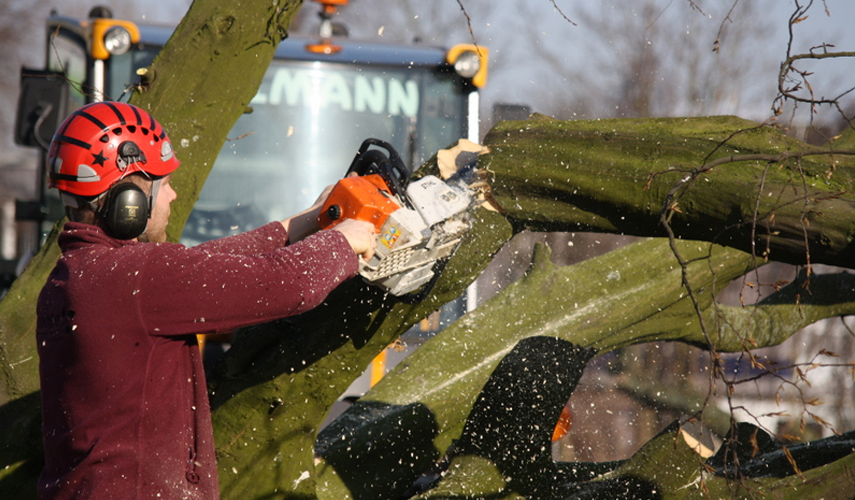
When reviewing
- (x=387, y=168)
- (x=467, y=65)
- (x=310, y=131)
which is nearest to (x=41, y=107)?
(x=310, y=131)

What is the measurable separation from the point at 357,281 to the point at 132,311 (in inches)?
35.1

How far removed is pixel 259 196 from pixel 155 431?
10.1ft

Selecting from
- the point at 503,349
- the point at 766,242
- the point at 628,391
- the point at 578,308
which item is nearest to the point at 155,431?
the point at 766,242

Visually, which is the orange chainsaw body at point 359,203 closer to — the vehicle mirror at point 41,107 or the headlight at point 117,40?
the vehicle mirror at point 41,107

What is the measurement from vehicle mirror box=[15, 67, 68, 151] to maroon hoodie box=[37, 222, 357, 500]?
3003 millimetres

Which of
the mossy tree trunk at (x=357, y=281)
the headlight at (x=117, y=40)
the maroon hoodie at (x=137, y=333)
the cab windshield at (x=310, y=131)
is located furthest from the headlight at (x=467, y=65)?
the maroon hoodie at (x=137, y=333)

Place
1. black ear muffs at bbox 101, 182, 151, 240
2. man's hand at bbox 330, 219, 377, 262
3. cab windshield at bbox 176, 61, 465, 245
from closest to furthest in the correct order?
black ear muffs at bbox 101, 182, 151, 240 < man's hand at bbox 330, 219, 377, 262 < cab windshield at bbox 176, 61, 465, 245

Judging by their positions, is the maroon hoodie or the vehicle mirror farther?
the vehicle mirror

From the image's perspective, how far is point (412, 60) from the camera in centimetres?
530

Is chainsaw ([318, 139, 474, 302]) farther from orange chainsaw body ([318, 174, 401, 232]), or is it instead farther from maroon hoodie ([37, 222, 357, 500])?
maroon hoodie ([37, 222, 357, 500])

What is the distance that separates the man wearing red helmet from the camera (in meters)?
1.93

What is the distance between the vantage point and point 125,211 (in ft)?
6.72

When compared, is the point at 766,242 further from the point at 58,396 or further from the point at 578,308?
the point at 58,396

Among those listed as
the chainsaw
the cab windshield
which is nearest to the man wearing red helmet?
the chainsaw
